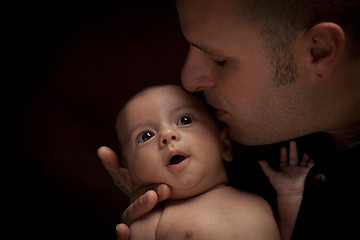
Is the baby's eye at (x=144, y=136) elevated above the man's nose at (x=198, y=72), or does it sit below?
A: below

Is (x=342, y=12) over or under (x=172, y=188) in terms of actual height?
over

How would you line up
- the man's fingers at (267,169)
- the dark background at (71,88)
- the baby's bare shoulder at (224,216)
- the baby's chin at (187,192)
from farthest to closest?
the dark background at (71,88) → the man's fingers at (267,169) → the baby's chin at (187,192) → the baby's bare shoulder at (224,216)

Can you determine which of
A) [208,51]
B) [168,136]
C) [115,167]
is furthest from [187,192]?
[208,51]

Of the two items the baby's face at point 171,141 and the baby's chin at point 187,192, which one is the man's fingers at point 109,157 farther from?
the baby's chin at point 187,192

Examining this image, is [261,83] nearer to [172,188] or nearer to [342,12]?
[342,12]

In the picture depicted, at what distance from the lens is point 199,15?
117 centimetres

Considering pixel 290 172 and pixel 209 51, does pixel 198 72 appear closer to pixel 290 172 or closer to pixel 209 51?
pixel 209 51

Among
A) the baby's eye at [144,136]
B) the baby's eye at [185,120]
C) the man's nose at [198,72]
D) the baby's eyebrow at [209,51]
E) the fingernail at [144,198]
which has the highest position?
the baby's eyebrow at [209,51]

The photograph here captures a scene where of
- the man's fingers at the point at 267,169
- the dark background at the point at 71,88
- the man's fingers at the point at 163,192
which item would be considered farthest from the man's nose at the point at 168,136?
the dark background at the point at 71,88

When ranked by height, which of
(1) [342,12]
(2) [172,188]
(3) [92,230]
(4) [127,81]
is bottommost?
(3) [92,230]

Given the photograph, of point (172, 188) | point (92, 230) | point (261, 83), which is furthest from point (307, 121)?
point (92, 230)

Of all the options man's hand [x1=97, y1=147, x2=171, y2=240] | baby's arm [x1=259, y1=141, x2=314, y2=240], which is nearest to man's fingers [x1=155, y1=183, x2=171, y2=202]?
man's hand [x1=97, y1=147, x2=171, y2=240]

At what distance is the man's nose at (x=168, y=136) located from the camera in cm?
125

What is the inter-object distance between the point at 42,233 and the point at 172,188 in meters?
0.81
